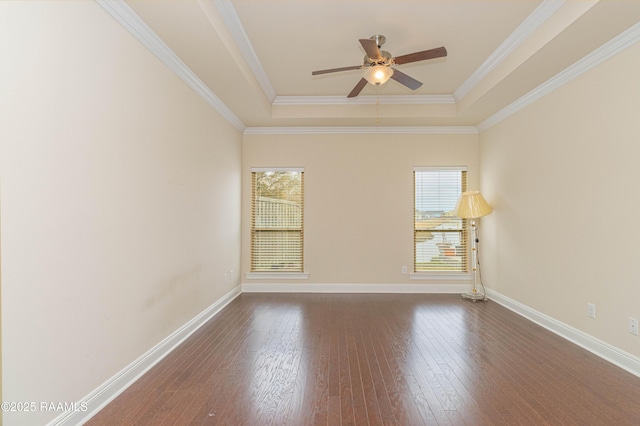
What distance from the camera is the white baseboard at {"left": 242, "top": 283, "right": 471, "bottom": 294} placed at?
5.55 meters

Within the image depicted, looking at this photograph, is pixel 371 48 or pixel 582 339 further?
pixel 582 339

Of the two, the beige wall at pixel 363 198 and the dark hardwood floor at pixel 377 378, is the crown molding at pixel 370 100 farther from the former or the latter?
the dark hardwood floor at pixel 377 378

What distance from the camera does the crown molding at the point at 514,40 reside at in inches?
109

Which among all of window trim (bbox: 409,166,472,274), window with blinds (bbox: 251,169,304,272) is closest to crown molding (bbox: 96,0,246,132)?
window with blinds (bbox: 251,169,304,272)

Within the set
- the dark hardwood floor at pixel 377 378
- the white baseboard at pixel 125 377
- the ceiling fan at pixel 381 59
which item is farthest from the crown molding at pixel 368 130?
the white baseboard at pixel 125 377

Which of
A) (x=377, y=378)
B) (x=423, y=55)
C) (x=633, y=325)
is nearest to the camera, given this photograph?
(x=377, y=378)

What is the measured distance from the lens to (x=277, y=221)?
18.8 feet

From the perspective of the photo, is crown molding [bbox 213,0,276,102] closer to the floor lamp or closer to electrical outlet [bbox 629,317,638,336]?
the floor lamp

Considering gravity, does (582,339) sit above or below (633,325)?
below

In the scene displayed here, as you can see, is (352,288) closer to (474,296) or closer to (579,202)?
(474,296)

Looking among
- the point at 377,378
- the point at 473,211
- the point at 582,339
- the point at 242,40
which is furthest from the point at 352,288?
the point at 242,40

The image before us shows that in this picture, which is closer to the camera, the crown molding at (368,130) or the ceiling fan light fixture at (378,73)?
the ceiling fan light fixture at (378,73)

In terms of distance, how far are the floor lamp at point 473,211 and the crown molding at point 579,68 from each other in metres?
1.23

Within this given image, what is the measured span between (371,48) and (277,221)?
3.53m
